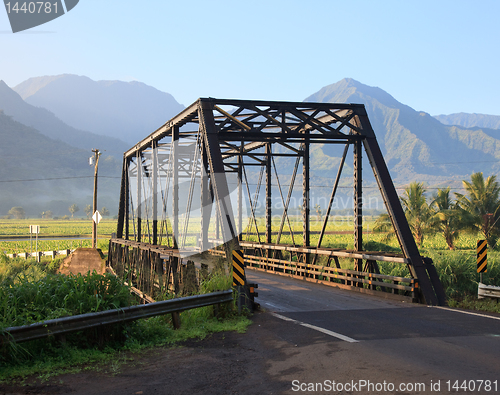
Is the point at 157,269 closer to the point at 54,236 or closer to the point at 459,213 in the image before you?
the point at 459,213

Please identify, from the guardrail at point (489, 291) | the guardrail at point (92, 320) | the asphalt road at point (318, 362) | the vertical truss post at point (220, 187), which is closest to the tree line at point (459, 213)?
the guardrail at point (489, 291)

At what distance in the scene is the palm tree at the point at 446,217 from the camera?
123 ft

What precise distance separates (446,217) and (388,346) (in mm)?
33122

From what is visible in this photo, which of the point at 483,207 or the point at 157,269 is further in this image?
the point at 483,207

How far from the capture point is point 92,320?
7.04 meters

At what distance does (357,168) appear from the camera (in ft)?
50.0

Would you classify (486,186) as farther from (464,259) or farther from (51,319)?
(51,319)

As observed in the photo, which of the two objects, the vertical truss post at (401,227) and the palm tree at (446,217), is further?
the palm tree at (446,217)

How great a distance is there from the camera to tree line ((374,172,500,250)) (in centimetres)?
3603

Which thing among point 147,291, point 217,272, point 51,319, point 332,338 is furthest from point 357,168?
point 51,319

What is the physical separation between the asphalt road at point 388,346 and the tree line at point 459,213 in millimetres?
27612

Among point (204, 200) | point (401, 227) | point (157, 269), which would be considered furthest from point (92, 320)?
point (157, 269)

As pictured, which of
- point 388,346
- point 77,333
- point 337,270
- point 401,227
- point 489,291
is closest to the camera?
point 77,333

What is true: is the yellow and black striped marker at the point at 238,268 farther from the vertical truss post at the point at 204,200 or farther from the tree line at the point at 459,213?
the tree line at the point at 459,213
